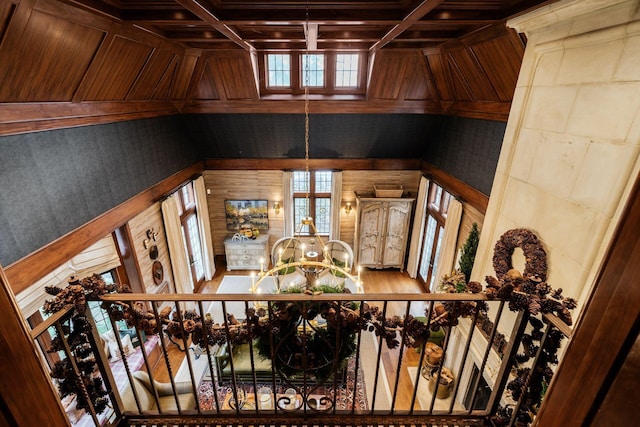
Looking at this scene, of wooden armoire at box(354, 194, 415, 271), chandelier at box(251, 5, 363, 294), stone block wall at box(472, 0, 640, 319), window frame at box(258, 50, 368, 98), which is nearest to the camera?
stone block wall at box(472, 0, 640, 319)

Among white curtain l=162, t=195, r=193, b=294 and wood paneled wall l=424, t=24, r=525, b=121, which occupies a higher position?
wood paneled wall l=424, t=24, r=525, b=121

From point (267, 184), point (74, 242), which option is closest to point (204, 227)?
point (267, 184)

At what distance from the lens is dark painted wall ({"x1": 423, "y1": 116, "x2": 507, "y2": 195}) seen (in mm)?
4445

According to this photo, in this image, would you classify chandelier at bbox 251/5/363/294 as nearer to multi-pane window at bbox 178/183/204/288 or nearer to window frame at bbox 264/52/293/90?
window frame at bbox 264/52/293/90

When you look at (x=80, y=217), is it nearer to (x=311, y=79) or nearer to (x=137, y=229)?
(x=137, y=229)

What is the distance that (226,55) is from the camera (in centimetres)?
492

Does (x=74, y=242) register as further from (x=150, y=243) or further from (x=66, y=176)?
(x=150, y=243)

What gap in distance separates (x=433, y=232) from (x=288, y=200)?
11.8ft

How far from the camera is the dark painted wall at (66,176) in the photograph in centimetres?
286

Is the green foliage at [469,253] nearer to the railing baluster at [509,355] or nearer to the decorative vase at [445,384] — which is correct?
the decorative vase at [445,384]

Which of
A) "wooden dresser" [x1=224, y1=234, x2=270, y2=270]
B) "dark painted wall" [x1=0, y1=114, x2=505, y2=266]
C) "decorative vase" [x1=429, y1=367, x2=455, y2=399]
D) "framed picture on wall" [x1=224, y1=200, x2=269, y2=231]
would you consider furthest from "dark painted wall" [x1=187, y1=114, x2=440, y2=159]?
"decorative vase" [x1=429, y1=367, x2=455, y2=399]

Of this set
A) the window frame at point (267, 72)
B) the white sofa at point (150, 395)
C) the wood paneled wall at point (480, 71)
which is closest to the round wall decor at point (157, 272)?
the white sofa at point (150, 395)

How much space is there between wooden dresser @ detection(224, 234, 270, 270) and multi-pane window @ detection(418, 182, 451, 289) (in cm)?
396

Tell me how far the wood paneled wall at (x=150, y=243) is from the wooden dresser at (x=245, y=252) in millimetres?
1926
